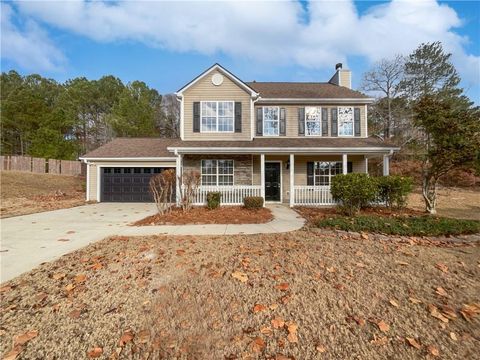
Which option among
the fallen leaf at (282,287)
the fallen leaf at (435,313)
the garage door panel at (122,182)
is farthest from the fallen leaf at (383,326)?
the garage door panel at (122,182)

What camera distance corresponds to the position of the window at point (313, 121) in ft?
45.7

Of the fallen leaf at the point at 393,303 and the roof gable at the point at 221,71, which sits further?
the roof gable at the point at 221,71

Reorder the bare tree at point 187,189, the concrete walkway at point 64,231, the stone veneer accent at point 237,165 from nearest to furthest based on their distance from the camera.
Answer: the concrete walkway at point 64,231, the bare tree at point 187,189, the stone veneer accent at point 237,165

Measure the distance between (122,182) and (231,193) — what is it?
7415 millimetres

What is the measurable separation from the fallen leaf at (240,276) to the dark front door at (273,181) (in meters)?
10.2

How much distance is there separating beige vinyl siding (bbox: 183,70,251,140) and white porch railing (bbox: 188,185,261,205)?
2816mm

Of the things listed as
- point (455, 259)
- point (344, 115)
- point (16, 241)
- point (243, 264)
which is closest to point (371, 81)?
point (344, 115)

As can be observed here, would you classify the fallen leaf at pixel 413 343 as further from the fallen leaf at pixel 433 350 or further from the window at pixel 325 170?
the window at pixel 325 170

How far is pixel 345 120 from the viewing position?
1399 cm

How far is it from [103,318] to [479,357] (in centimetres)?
388

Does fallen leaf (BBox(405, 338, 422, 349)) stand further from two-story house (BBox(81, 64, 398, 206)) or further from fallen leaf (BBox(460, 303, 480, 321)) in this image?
two-story house (BBox(81, 64, 398, 206))

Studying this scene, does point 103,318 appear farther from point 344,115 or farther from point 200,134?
point 344,115

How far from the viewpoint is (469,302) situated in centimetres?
318

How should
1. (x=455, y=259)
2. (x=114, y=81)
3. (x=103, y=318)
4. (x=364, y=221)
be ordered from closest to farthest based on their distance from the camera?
(x=103, y=318), (x=455, y=259), (x=364, y=221), (x=114, y=81)
